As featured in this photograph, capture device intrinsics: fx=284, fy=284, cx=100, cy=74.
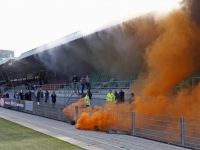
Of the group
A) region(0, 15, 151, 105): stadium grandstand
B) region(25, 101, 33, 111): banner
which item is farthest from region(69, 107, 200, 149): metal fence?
region(25, 101, 33, 111): banner

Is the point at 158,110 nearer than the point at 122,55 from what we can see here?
Yes

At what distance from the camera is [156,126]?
9992 mm

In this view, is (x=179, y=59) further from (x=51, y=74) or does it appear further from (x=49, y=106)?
(x=51, y=74)

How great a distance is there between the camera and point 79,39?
2170cm

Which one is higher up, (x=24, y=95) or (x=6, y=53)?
(x=6, y=53)

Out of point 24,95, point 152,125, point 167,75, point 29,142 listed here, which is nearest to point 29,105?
point 24,95

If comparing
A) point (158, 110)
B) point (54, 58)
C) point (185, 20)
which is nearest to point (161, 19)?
point (185, 20)

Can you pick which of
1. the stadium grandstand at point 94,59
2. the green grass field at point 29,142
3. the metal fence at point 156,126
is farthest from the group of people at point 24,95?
the green grass field at point 29,142

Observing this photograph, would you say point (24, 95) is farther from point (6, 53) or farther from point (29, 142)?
point (6, 53)

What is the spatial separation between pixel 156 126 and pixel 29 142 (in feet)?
14.3

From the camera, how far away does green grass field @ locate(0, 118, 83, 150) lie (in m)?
8.44

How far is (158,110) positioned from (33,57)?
2285cm

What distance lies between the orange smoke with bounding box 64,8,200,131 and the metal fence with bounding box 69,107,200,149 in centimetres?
4

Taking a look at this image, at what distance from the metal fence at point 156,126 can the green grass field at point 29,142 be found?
2.86 m
